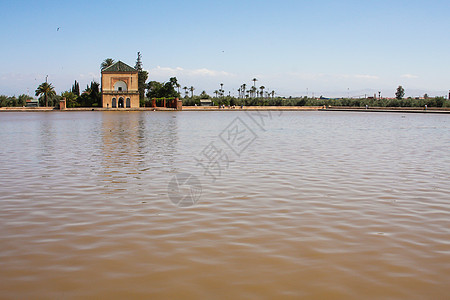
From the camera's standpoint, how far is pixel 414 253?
378 cm

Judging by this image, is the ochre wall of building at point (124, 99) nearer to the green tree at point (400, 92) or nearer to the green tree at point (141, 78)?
the green tree at point (141, 78)

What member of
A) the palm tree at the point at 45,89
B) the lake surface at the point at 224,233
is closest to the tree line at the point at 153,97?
the palm tree at the point at 45,89

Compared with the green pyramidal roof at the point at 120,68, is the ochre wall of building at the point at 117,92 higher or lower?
lower

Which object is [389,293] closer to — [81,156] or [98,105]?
[81,156]

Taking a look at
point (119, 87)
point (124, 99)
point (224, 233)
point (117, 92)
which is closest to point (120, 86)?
point (119, 87)

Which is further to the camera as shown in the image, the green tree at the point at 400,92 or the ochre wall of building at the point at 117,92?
the green tree at the point at 400,92

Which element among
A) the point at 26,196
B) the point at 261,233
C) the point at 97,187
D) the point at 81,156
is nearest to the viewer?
the point at 261,233

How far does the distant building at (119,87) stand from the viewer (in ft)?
223

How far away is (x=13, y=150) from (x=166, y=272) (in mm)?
10290

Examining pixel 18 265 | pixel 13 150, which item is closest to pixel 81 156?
pixel 13 150

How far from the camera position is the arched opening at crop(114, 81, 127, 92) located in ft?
226

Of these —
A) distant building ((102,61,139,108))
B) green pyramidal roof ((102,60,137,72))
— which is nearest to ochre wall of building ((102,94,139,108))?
distant building ((102,61,139,108))

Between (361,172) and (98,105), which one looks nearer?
(361,172)

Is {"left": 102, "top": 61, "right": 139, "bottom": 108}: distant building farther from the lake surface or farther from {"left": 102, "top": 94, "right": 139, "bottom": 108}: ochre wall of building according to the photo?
the lake surface
